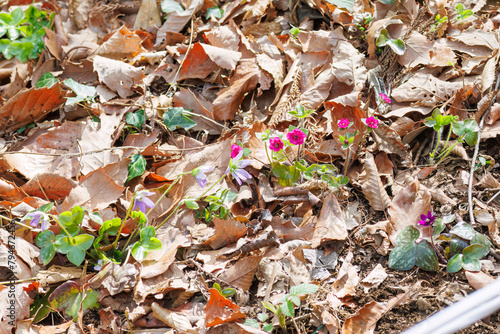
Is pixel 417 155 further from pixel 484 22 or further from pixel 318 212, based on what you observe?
pixel 484 22

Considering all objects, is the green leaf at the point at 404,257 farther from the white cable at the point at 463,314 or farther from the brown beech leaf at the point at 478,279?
the white cable at the point at 463,314

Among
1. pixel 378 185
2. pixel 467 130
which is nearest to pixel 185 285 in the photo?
pixel 378 185

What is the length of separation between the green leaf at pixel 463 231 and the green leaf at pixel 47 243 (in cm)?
171

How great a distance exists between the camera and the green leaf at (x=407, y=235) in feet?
5.76

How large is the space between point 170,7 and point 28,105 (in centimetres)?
114

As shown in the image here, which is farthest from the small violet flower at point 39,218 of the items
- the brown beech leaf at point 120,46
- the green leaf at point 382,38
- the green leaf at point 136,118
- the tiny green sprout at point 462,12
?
the tiny green sprout at point 462,12

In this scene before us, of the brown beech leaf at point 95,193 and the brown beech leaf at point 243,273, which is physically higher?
the brown beech leaf at point 95,193

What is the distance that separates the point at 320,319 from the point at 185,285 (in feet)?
1.89

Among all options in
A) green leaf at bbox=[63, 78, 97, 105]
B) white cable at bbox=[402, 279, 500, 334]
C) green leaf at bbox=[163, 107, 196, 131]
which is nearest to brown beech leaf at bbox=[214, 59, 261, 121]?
green leaf at bbox=[163, 107, 196, 131]

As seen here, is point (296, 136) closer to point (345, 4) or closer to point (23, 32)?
point (345, 4)

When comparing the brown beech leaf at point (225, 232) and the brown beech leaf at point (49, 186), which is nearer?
the brown beech leaf at point (225, 232)

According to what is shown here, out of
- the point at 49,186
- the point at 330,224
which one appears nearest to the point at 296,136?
the point at 330,224

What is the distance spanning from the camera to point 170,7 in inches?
113

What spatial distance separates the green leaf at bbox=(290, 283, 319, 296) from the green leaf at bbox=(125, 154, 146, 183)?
3.17 ft
